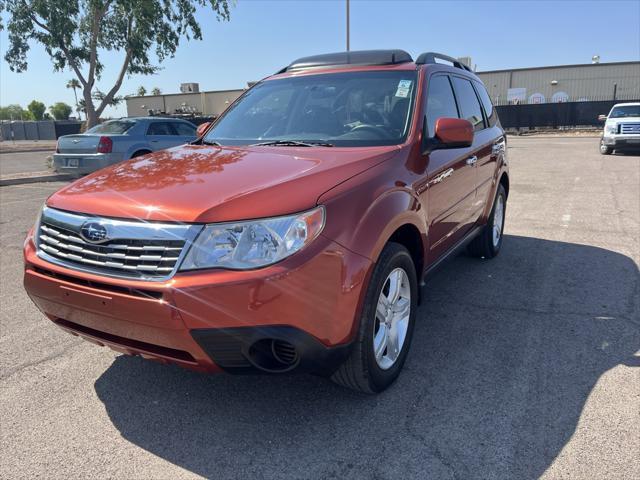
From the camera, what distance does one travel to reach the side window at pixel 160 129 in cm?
1233

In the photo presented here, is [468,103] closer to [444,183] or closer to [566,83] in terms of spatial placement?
[444,183]

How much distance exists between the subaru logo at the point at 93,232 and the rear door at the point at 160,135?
33.5 ft

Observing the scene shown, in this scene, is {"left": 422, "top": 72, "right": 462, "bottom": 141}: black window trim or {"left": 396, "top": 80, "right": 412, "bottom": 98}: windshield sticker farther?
{"left": 396, "top": 80, "right": 412, "bottom": 98}: windshield sticker

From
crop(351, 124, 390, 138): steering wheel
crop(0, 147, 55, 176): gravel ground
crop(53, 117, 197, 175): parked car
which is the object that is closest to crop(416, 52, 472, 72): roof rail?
crop(351, 124, 390, 138): steering wheel

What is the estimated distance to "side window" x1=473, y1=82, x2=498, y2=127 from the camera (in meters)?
5.30

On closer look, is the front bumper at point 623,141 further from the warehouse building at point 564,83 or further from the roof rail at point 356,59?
the warehouse building at point 564,83

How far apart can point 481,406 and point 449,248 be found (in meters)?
1.49

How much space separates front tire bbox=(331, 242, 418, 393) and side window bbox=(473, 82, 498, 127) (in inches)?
113

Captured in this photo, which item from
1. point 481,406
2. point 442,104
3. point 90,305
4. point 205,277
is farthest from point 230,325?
point 442,104

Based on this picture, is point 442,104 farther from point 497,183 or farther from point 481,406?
point 481,406

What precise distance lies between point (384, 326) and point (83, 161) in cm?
1045

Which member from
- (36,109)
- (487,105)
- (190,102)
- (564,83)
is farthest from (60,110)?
(487,105)

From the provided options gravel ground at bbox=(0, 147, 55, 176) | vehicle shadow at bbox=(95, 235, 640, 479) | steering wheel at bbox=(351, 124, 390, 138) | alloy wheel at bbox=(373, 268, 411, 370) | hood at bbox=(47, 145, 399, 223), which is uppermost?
steering wheel at bbox=(351, 124, 390, 138)

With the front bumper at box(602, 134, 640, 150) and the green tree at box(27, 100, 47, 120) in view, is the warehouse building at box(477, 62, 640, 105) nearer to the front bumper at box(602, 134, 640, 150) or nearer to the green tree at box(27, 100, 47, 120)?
the front bumper at box(602, 134, 640, 150)
